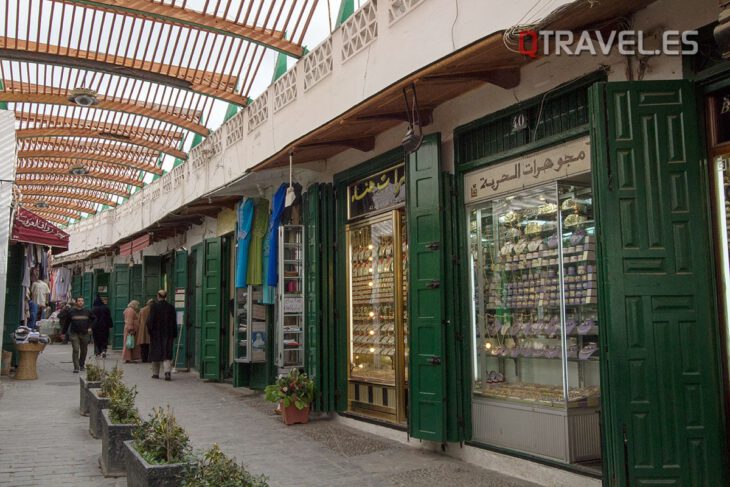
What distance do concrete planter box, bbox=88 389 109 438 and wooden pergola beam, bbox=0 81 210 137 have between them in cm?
774

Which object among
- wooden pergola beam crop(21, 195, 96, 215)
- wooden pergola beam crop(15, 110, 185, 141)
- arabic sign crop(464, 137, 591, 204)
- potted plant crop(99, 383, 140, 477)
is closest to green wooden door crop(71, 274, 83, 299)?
wooden pergola beam crop(21, 195, 96, 215)

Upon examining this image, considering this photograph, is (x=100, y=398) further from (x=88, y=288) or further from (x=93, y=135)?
(x=88, y=288)

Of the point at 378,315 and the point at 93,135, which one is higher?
the point at 93,135

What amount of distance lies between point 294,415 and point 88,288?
68.7 ft

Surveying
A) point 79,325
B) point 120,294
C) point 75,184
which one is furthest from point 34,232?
point 75,184

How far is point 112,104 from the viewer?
590 inches

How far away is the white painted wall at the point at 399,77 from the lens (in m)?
5.08

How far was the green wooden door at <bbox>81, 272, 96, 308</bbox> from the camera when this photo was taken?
26.6 meters

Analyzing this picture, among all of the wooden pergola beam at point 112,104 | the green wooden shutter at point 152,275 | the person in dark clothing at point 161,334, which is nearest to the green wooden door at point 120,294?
the green wooden shutter at point 152,275

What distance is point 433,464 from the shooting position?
21.8 feet

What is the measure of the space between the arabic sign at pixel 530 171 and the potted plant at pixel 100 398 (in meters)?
4.47

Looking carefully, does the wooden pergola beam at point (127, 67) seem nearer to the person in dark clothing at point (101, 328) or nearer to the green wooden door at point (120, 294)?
the person in dark clothing at point (101, 328)

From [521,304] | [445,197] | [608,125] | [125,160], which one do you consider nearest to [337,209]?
[445,197]

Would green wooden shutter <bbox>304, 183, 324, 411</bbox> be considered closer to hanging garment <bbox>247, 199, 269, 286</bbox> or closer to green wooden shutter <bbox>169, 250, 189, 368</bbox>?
hanging garment <bbox>247, 199, 269, 286</bbox>
